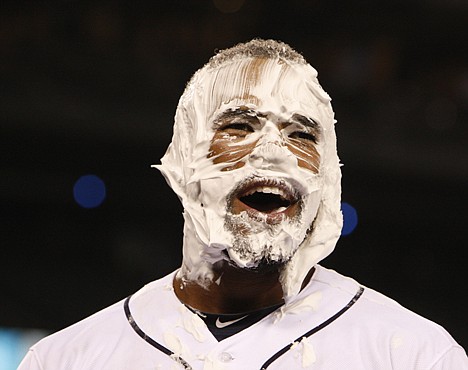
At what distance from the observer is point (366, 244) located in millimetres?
2992

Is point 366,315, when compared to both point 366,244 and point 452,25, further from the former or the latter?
point 452,25

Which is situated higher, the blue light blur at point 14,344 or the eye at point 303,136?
the eye at point 303,136

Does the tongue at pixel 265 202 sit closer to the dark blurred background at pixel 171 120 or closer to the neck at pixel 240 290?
the neck at pixel 240 290

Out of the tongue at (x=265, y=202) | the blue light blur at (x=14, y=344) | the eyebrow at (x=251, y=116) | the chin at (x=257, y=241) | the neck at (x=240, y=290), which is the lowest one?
the blue light blur at (x=14, y=344)

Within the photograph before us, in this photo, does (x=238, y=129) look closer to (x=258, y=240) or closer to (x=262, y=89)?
(x=262, y=89)

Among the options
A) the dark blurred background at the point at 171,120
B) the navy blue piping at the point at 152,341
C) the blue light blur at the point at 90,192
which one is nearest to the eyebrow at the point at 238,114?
the navy blue piping at the point at 152,341

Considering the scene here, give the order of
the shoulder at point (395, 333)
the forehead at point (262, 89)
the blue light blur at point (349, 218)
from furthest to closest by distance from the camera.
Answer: the blue light blur at point (349, 218) → the forehead at point (262, 89) → the shoulder at point (395, 333)

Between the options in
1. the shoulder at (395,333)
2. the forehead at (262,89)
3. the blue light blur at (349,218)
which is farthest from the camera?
the blue light blur at (349,218)

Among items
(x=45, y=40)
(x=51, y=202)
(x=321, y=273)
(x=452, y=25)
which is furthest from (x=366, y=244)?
(x=321, y=273)

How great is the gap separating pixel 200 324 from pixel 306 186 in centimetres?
26

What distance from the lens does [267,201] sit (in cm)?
136

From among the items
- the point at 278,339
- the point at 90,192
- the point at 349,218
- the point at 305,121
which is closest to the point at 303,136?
the point at 305,121

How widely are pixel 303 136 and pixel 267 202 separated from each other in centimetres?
11

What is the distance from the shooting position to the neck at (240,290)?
4.51ft
